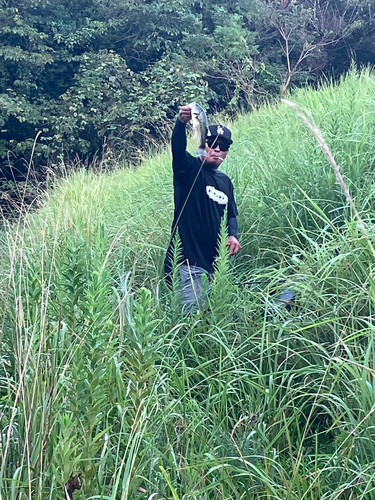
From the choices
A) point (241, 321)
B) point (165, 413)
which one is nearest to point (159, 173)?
point (241, 321)

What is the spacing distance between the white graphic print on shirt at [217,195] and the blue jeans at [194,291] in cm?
43

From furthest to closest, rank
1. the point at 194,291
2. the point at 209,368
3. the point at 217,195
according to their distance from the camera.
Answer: the point at 217,195
the point at 194,291
the point at 209,368

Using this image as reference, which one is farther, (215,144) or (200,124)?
(215,144)

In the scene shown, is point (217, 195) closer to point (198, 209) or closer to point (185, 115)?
point (198, 209)

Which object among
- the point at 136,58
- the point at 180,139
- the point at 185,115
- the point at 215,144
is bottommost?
the point at 215,144

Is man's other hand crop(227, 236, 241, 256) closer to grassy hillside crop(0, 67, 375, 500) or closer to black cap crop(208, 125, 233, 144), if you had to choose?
grassy hillside crop(0, 67, 375, 500)

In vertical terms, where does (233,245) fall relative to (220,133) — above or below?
below

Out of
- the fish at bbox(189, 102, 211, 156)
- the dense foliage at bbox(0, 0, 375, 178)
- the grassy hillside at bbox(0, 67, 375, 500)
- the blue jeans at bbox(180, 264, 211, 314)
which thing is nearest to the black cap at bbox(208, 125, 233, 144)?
the fish at bbox(189, 102, 211, 156)

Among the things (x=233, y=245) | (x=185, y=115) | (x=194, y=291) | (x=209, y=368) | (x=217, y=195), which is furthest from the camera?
(x=217, y=195)

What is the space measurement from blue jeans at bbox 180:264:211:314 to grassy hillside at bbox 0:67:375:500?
8 centimetres

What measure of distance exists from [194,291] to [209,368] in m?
0.37

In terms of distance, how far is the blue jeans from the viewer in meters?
2.54

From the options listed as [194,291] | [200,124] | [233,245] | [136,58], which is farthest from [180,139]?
[136,58]

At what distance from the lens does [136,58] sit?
1418 cm
